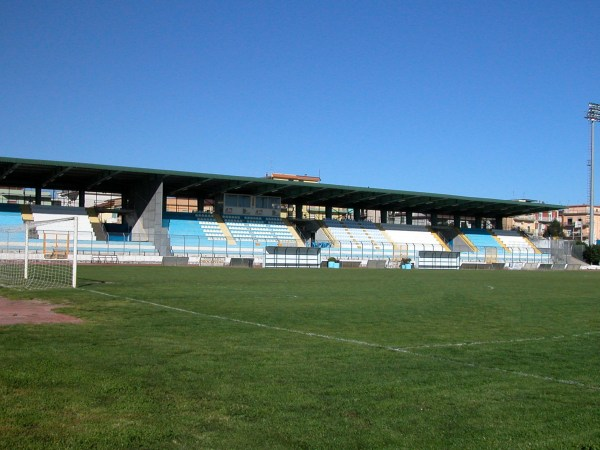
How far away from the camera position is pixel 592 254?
77688mm

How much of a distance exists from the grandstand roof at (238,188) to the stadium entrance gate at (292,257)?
973 cm

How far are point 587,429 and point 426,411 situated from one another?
1570 millimetres

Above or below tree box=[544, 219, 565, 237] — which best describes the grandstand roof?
above

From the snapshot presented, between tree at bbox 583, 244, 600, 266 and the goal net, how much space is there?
5975 cm

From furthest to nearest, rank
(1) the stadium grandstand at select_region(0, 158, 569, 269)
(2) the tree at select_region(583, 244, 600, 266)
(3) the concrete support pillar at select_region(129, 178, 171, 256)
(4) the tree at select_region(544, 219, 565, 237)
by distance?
(4) the tree at select_region(544, 219, 565, 237), (2) the tree at select_region(583, 244, 600, 266), (3) the concrete support pillar at select_region(129, 178, 171, 256), (1) the stadium grandstand at select_region(0, 158, 569, 269)

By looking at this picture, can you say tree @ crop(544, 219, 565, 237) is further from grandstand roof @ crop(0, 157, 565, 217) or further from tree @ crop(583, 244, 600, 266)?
tree @ crop(583, 244, 600, 266)

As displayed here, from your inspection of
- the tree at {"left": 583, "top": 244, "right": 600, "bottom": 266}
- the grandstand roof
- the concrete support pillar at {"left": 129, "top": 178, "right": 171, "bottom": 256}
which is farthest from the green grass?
the tree at {"left": 583, "top": 244, "right": 600, "bottom": 266}

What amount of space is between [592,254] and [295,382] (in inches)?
3081

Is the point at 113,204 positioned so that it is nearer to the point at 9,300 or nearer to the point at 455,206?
the point at 455,206

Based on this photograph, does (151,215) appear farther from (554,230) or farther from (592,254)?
(554,230)

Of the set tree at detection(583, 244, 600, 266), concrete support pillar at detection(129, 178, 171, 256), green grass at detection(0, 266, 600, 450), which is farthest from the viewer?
tree at detection(583, 244, 600, 266)

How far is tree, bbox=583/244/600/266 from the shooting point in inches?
3039

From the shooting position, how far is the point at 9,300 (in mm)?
17688

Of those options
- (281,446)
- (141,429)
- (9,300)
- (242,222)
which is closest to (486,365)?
(281,446)
